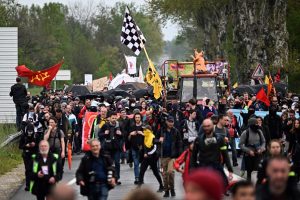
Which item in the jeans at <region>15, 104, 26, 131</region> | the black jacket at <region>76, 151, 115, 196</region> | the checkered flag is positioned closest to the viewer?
the black jacket at <region>76, 151, 115, 196</region>

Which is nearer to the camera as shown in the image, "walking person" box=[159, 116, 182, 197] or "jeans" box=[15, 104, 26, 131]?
"walking person" box=[159, 116, 182, 197]

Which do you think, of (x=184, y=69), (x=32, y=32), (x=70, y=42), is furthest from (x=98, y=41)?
(x=184, y=69)

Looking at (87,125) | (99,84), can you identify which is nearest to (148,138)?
(87,125)

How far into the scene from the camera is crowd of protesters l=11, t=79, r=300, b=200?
10.2m

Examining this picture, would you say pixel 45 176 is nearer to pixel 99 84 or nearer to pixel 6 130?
pixel 6 130

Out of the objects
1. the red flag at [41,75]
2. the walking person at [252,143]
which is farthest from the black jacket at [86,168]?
the red flag at [41,75]

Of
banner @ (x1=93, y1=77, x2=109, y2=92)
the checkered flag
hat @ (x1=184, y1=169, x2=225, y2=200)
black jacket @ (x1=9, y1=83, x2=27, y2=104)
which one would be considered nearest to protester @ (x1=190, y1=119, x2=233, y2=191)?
hat @ (x1=184, y1=169, x2=225, y2=200)

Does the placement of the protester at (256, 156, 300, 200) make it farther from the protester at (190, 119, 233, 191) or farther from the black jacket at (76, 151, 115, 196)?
the protester at (190, 119, 233, 191)

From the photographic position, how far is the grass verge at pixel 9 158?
27.4 metres

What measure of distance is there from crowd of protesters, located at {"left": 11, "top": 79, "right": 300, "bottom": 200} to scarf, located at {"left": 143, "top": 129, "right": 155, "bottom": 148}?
2 cm

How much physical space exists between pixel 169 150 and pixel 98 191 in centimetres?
607

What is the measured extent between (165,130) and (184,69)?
21.2 m

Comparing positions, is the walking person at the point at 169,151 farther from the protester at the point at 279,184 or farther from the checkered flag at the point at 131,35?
the checkered flag at the point at 131,35

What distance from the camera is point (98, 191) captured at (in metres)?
15.5
